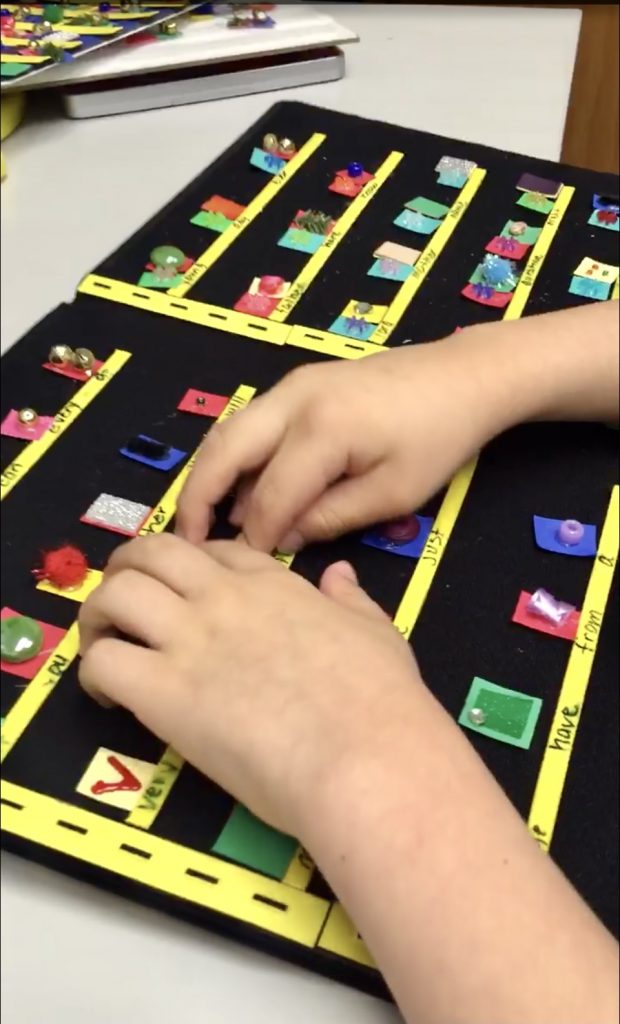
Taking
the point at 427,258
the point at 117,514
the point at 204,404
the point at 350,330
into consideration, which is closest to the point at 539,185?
the point at 427,258

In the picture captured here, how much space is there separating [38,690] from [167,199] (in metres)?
0.52

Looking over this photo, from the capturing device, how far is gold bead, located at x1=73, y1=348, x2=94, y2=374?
0.66 m

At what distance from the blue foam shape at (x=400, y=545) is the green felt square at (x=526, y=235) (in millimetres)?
311

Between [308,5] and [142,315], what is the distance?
542 millimetres

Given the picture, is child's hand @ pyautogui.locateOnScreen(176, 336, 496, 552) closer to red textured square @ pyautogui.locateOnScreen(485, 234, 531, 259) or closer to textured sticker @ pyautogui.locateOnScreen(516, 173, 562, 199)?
red textured square @ pyautogui.locateOnScreen(485, 234, 531, 259)

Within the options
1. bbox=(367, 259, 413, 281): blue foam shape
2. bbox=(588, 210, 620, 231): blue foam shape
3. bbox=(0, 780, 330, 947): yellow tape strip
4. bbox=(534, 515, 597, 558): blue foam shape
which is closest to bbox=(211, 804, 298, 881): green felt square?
bbox=(0, 780, 330, 947): yellow tape strip

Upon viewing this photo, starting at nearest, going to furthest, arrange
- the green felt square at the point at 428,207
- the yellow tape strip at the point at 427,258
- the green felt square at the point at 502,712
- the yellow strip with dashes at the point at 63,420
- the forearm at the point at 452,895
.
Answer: the forearm at the point at 452,895
the green felt square at the point at 502,712
the yellow strip with dashes at the point at 63,420
the yellow tape strip at the point at 427,258
the green felt square at the point at 428,207

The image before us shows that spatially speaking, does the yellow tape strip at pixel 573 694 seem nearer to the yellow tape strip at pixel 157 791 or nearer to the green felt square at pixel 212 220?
the yellow tape strip at pixel 157 791

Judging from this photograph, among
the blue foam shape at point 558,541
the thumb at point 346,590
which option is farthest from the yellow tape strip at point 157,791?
the blue foam shape at point 558,541

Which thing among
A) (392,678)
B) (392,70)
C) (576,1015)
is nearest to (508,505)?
(392,678)

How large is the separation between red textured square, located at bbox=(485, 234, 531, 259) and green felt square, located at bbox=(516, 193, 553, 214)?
59mm

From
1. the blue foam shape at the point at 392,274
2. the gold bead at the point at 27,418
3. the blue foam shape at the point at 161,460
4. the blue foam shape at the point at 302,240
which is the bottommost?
the blue foam shape at the point at 161,460

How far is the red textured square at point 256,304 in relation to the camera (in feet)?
2.32

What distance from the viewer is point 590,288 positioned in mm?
720
